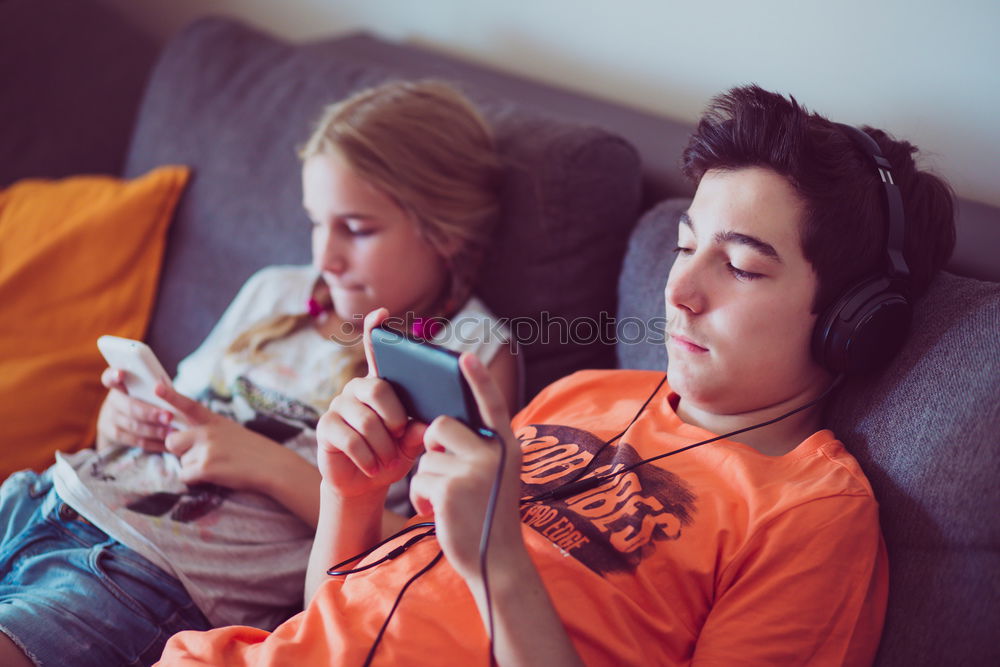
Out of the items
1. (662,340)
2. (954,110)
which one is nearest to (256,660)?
(662,340)

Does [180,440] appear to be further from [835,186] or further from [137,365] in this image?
[835,186]

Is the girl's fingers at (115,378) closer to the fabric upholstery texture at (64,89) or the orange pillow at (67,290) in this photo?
the orange pillow at (67,290)

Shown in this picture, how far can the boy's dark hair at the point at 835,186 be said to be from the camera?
2.87 ft

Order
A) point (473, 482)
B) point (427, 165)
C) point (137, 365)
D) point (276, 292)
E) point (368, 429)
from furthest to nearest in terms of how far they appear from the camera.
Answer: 1. point (276, 292)
2. point (427, 165)
3. point (137, 365)
4. point (368, 429)
5. point (473, 482)

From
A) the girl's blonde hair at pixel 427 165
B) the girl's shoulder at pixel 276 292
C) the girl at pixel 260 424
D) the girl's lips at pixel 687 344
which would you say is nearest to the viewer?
the girl's lips at pixel 687 344

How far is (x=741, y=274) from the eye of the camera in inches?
35.1

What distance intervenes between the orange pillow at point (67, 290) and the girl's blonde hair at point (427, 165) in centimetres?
41

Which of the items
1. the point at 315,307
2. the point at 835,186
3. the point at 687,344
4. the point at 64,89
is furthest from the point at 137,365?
the point at 64,89

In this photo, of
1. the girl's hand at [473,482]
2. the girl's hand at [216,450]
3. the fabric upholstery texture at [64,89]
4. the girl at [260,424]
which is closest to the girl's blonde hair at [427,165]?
the girl at [260,424]

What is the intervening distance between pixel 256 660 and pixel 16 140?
1.68 metres

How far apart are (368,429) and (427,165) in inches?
26.5

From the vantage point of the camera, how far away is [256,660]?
32.9 inches

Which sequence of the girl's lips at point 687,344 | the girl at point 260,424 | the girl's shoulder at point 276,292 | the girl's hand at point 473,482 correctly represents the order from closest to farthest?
the girl's hand at point 473,482 < the girl's lips at point 687,344 < the girl at point 260,424 < the girl's shoulder at point 276,292

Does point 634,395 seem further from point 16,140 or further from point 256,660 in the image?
point 16,140
